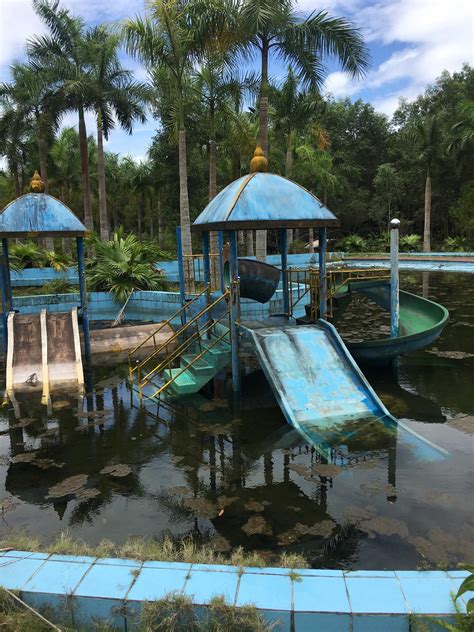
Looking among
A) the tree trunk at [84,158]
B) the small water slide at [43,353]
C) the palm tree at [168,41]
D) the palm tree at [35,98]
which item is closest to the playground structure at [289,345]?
the small water slide at [43,353]

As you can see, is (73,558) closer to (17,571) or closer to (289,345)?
(17,571)

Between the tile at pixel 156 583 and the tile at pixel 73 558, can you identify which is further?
the tile at pixel 73 558

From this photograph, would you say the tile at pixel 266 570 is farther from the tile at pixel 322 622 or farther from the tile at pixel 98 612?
the tile at pixel 98 612

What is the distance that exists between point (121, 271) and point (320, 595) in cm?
1612

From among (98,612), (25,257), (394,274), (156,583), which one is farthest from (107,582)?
(25,257)

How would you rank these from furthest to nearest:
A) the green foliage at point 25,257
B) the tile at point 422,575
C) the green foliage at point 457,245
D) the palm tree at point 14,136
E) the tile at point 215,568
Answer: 1. the green foliage at point 457,245
2. the palm tree at point 14,136
3. the green foliage at point 25,257
4. the tile at point 215,568
5. the tile at point 422,575

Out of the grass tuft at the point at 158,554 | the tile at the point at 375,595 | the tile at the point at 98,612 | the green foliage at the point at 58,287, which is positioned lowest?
the grass tuft at the point at 158,554

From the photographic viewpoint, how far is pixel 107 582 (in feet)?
11.7

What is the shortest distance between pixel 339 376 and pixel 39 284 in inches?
614

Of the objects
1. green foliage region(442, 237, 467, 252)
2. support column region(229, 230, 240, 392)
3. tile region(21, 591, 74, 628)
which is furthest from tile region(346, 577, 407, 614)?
green foliage region(442, 237, 467, 252)

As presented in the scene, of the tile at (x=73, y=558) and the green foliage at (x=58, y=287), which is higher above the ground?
the green foliage at (x=58, y=287)

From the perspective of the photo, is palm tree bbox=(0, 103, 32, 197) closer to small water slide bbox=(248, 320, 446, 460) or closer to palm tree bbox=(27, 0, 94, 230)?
palm tree bbox=(27, 0, 94, 230)

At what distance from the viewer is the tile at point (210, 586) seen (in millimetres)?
3393

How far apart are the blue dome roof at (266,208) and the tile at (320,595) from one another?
21.1 ft
